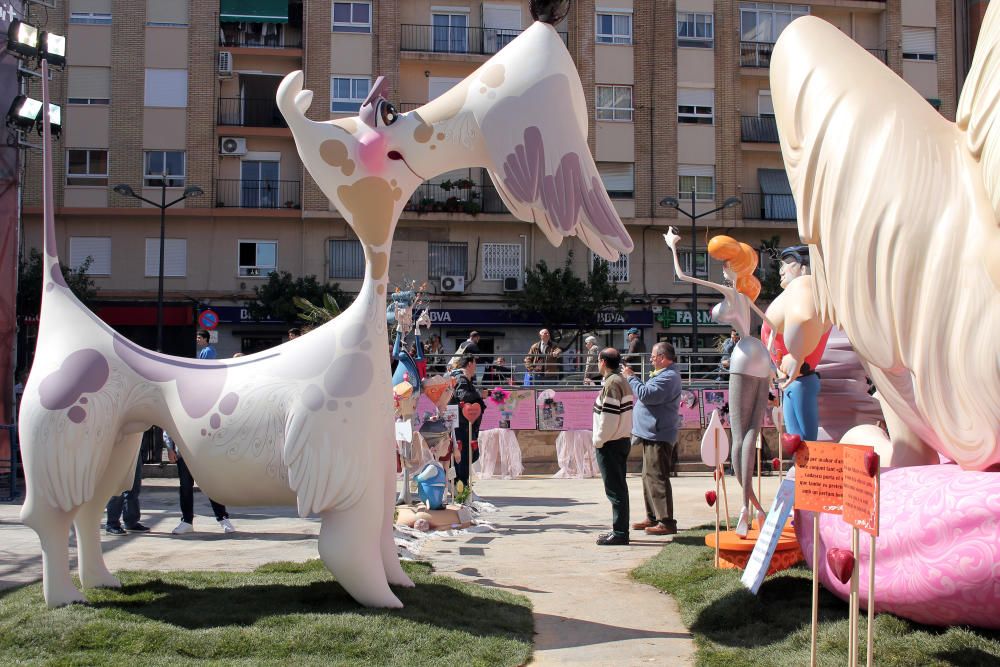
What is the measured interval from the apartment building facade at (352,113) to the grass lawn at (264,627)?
22.0m

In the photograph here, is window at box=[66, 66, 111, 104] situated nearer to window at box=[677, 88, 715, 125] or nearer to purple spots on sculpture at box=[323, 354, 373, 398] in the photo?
window at box=[677, 88, 715, 125]

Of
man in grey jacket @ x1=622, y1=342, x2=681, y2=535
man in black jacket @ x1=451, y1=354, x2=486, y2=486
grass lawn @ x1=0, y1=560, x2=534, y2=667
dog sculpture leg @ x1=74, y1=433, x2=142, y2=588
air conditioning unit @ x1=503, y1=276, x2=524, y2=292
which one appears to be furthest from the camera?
air conditioning unit @ x1=503, y1=276, x2=524, y2=292

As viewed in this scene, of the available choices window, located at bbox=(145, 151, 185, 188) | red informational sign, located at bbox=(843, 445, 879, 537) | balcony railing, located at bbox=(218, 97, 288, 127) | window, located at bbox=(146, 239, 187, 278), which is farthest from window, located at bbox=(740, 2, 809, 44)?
red informational sign, located at bbox=(843, 445, 879, 537)

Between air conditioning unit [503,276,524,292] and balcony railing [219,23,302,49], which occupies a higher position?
balcony railing [219,23,302,49]

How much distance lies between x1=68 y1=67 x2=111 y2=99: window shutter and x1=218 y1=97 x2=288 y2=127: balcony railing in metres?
3.27

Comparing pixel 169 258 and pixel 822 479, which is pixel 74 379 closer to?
pixel 822 479

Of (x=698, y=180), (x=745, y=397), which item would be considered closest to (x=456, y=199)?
(x=698, y=180)

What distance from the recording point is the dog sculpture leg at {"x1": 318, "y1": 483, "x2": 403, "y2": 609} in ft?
16.3

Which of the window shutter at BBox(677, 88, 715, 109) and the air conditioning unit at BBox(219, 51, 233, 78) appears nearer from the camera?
the air conditioning unit at BBox(219, 51, 233, 78)

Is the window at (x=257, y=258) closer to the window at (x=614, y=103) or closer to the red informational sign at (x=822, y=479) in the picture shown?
the window at (x=614, y=103)

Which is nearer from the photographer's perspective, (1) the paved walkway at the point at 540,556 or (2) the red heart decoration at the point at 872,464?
(2) the red heart decoration at the point at 872,464

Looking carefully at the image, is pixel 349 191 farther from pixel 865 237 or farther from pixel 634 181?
pixel 634 181

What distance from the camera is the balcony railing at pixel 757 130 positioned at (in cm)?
2911

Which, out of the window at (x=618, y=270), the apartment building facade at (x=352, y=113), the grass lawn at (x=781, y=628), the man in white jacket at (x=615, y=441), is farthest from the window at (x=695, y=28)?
the grass lawn at (x=781, y=628)
